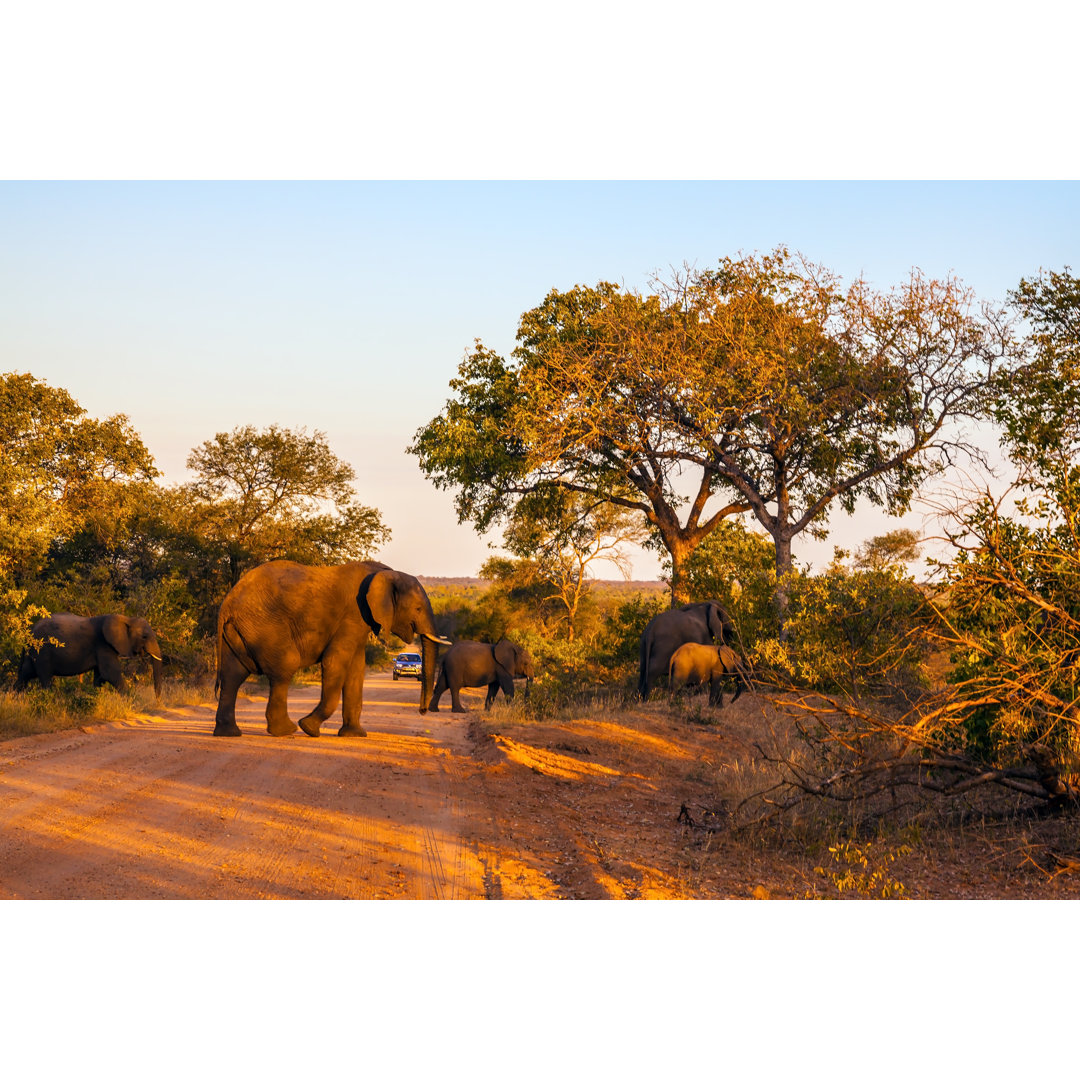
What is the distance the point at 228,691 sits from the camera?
14523 millimetres

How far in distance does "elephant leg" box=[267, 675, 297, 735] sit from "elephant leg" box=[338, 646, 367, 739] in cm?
86

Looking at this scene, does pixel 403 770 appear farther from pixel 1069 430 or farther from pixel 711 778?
pixel 1069 430

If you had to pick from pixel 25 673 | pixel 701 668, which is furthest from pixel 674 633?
pixel 25 673

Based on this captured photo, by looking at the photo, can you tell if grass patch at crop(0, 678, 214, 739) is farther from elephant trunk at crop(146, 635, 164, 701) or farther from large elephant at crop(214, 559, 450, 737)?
large elephant at crop(214, 559, 450, 737)

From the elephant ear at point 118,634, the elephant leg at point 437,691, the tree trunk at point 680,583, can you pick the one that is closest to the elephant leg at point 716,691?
the tree trunk at point 680,583

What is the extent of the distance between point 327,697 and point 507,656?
24.0ft

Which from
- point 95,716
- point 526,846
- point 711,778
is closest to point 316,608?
point 95,716

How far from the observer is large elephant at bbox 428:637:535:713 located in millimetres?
21547

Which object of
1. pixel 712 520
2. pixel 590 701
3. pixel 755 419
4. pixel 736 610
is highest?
pixel 755 419

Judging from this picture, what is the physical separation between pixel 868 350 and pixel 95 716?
1852 cm

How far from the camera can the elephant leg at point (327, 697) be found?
1453 cm

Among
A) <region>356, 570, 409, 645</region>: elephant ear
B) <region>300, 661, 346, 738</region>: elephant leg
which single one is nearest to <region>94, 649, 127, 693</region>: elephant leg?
<region>300, 661, 346, 738</region>: elephant leg

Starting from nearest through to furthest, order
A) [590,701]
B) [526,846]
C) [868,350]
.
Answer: [526,846], [590,701], [868,350]

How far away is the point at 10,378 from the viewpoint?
28984 mm
